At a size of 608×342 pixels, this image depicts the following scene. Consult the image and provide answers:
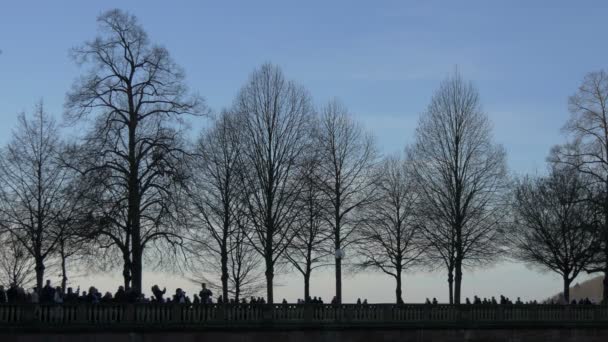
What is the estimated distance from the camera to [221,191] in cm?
5122

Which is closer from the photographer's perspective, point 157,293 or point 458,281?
point 157,293

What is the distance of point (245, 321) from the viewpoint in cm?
3747

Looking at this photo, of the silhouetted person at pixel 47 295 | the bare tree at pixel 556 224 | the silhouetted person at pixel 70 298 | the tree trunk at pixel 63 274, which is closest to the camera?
the silhouetted person at pixel 47 295

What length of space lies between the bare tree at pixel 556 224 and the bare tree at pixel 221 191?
764 inches

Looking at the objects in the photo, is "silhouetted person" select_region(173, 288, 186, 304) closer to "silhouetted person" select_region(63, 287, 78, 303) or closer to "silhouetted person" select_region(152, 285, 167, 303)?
"silhouetted person" select_region(152, 285, 167, 303)

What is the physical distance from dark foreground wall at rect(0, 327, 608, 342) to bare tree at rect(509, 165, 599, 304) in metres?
11.6

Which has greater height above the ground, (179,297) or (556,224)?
(556,224)

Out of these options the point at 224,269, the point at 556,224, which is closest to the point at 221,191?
the point at 224,269

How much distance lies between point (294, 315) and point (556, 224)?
26.6 meters

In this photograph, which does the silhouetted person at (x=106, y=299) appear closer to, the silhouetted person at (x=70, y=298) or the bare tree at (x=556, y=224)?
the silhouetted person at (x=70, y=298)

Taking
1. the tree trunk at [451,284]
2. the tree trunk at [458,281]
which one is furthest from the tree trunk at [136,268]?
the tree trunk at [451,284]

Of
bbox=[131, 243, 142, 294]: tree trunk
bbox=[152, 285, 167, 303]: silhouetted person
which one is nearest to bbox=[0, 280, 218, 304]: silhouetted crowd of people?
bbox=[152, 285, 167, 303]: silhouetted person

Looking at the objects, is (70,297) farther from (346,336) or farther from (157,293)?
(346,336)

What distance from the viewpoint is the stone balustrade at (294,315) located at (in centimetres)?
3325
